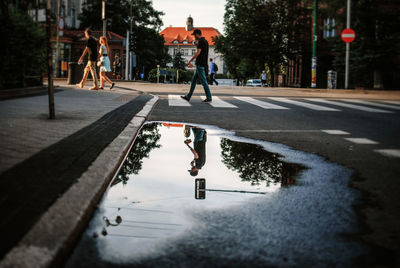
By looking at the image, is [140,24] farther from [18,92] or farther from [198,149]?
[198,149]

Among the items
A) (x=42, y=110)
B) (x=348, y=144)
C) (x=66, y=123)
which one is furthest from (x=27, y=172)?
(x=42, y=110)

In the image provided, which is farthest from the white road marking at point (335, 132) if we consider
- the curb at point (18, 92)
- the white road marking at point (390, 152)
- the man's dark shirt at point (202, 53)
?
the curb at point (18, 92)

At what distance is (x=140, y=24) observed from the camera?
232 ft

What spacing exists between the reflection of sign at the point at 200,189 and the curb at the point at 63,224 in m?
0.75

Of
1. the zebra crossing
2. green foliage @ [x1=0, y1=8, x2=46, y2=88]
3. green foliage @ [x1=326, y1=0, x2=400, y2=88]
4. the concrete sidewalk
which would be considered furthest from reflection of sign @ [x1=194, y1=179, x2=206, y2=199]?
green foliage @ [x1=326, y1=0, x2=400, y2=88]

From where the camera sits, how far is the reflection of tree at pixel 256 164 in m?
4.98

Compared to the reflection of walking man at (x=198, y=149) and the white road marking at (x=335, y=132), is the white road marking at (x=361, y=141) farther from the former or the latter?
the reflection of walking man at (x=198, y=149)

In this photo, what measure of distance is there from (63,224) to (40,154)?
2470 mm

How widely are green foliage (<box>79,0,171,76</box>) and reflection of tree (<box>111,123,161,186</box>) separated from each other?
59133 mm

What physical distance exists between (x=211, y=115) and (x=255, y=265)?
346 inches

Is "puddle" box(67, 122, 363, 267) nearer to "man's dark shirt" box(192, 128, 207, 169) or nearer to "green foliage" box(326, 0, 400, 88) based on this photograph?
"man's dark shirt" box(192, 128, 207, 169)

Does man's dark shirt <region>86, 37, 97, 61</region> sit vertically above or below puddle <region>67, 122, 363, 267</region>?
above

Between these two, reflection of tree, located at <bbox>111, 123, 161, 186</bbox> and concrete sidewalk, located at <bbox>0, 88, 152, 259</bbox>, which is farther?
reflection of tree, located at <bbox>111, 123, 161, 186</bbox>

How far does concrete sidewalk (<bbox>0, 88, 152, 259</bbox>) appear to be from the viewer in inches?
131
